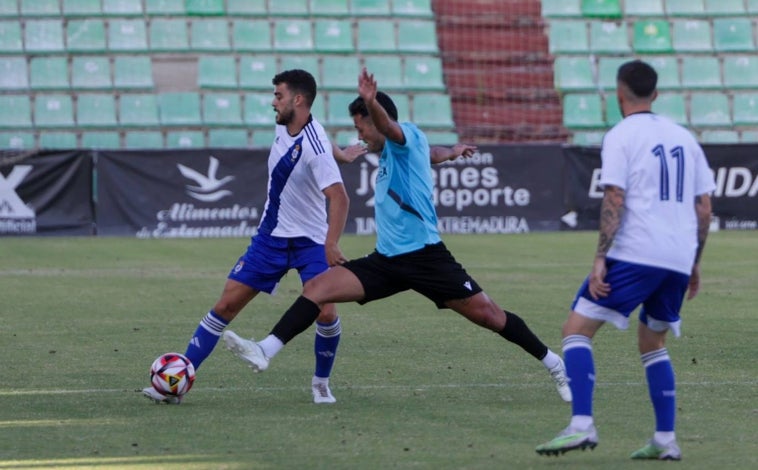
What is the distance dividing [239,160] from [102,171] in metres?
2.32

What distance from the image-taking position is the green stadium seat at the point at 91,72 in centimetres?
2719

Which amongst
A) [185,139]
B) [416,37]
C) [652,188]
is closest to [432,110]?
[416,37]

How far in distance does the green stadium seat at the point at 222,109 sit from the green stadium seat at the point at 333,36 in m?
2.20

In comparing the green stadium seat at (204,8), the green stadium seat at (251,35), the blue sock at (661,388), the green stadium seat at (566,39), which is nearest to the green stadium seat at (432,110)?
the green stadium seat at (566,39)

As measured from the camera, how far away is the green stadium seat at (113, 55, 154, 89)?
89.5ft

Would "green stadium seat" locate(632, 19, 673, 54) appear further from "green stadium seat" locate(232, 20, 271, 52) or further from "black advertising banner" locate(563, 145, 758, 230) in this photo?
"green stadium seat" locate(232, 20, 271, 52)

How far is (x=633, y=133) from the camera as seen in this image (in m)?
6.66

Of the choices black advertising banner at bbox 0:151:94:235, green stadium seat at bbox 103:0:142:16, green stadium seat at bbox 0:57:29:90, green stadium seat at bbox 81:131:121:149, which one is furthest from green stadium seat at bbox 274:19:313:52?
black advertising banner at bbox 0:151:94:235

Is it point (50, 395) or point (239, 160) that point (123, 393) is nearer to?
point (50, 395)

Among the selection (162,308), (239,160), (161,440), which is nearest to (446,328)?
(162,308)

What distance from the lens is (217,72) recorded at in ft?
91.2

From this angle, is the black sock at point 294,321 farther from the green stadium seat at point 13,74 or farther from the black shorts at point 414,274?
the green stadium seat at point 13,74

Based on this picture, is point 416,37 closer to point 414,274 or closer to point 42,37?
point 42,37

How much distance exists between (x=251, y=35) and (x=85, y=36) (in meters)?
3.24
